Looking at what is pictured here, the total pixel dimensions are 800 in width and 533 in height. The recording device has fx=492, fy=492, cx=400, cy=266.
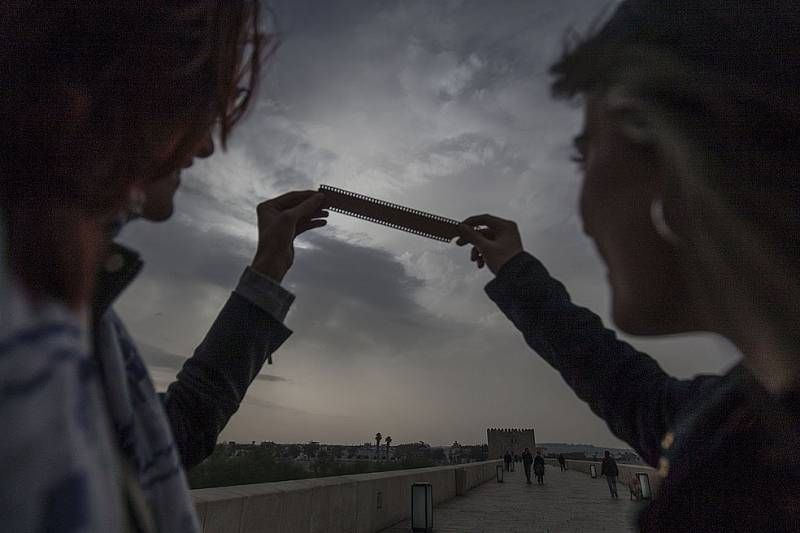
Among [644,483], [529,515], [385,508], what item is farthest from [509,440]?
[385,508]

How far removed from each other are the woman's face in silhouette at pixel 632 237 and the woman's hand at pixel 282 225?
1129 mm

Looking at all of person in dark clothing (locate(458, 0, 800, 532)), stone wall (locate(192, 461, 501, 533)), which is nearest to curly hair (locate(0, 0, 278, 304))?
person in dark clothing (locate(458, 0, 800, 532))

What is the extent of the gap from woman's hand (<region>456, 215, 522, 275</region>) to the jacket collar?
4.07ft

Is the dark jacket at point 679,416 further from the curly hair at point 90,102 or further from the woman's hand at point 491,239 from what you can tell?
the curly hair at point 90,102

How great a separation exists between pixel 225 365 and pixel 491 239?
1095 mm

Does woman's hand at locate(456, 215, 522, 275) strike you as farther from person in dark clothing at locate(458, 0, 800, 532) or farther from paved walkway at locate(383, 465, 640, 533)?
paved walkway at locate(383, 465, 640, 533)

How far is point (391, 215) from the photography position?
2295 mm

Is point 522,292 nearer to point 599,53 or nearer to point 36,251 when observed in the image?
point 599,53

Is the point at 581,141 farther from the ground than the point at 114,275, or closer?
farther from the ground

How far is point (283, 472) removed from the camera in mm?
9148

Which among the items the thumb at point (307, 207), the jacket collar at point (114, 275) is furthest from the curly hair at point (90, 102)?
the thumb at point (307, 207)

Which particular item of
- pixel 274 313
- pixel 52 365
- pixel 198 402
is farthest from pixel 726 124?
pixel 198 402

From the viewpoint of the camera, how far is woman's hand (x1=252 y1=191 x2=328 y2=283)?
1720 mm

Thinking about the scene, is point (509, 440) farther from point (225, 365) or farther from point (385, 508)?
point (225, 365)
